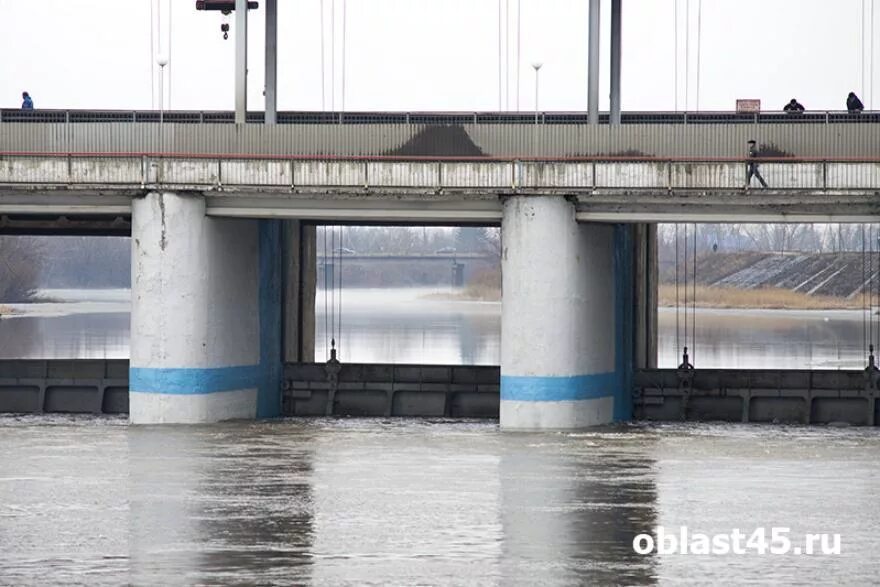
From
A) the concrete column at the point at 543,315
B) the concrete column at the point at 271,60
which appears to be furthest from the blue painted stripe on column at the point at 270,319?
the concrete column at the point at 543,315

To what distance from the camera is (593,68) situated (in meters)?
54.5

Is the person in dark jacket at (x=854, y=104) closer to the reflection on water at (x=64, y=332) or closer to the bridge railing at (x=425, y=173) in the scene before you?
the bridge railing at (x=425, y=173)

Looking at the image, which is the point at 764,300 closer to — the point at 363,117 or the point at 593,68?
the point at 363,117

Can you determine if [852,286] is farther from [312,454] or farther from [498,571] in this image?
[498,571]

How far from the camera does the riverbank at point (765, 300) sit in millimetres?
176375

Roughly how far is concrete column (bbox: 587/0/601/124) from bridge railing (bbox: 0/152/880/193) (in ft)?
13.9

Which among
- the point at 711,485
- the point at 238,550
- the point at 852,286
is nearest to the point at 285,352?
the point at 711,485

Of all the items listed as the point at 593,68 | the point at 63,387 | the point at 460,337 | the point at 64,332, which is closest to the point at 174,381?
the point at 63,387

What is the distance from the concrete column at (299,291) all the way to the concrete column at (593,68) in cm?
1126

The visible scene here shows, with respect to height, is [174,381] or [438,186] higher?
[438,186]

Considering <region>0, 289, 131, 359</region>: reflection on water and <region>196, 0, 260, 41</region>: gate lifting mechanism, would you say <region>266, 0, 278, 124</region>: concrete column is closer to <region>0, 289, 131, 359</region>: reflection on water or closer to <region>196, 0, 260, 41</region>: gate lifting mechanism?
<region>196, 0, 260, 41</region>: gate lifting mechanism

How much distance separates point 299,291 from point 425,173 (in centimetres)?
1159

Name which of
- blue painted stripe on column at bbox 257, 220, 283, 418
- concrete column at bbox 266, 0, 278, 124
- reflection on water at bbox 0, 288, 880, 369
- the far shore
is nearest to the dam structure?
blue painted stripe on column at bbox 257, 220, 283, 418

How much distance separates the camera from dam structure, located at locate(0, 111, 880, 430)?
5069cm
